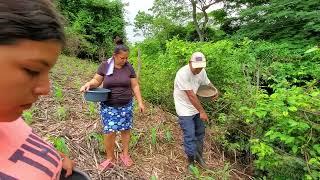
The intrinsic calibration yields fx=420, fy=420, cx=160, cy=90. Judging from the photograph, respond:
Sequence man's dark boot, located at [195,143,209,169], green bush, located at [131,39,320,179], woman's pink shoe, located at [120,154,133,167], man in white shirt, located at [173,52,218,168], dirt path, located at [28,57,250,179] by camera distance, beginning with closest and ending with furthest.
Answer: green bush, located at [131,39,320,179]
dirt path, located at [28,57,250,179]
woman's pink shoe, located at [120,154,133,167]
man in white shirt, located at [173,52,218,168]
man's dark boot, located at [195,143,209,169]

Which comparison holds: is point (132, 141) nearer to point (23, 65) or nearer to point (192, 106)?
point (192, 106)

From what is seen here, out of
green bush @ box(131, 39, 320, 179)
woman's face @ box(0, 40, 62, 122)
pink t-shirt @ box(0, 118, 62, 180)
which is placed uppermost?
woman's face @ box(0, 40, 62, 122)

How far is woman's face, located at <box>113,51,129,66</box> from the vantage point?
4723 millimetres

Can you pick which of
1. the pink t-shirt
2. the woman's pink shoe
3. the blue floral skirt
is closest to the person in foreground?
the blue floral skirt

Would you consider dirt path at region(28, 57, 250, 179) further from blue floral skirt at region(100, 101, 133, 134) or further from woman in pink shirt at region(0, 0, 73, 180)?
woman in pink shirt at region(0, 0, 73, 180)

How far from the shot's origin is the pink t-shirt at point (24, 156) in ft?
3.07

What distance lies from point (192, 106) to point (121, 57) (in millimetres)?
1328

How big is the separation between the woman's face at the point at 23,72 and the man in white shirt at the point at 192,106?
4417 mm

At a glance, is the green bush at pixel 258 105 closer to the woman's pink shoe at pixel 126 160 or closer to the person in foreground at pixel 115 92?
the person in foreground at pixel 115 92

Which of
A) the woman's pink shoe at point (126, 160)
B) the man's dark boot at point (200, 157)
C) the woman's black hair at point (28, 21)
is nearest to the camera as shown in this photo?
the woman's black hair at point (28, 21)

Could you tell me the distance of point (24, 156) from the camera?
101 cm

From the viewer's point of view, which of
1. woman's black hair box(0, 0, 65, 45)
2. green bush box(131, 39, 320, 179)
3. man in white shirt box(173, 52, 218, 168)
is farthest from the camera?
man in white shirt box(173, 52, 218, 168)

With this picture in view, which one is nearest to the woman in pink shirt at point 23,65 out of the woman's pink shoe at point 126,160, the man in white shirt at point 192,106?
the woman's pink shoe at point 126,160

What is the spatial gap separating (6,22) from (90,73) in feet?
33.0
